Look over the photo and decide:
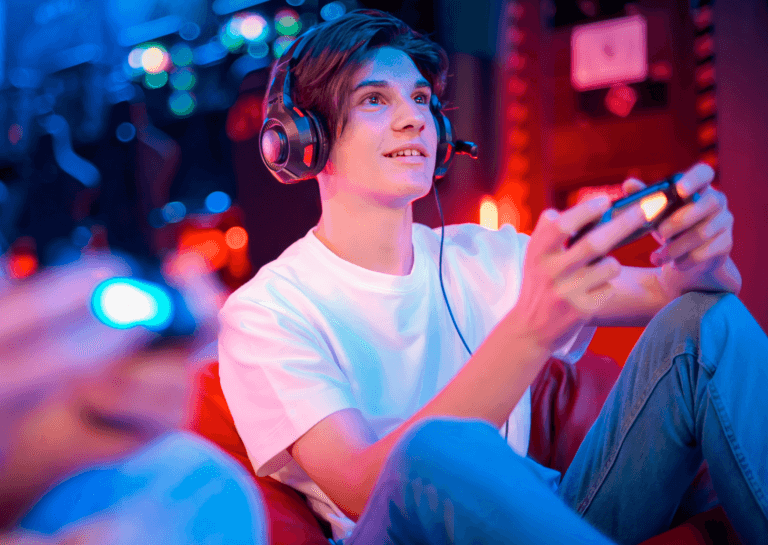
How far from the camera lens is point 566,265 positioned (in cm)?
69

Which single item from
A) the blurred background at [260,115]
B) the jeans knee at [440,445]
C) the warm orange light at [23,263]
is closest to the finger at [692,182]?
the jeans knee at [440,445]

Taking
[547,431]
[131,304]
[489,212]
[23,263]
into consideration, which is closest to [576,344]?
[547,431]

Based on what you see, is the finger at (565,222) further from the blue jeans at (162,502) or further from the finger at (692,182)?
the blue jeans at (162,502)

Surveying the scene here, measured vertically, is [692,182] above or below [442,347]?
above

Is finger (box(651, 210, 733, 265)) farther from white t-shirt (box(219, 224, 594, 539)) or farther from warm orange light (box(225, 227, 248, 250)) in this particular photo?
warm orange light (box(225, 227, 248, 250))

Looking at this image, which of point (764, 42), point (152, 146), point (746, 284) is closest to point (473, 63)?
point (764, 42)

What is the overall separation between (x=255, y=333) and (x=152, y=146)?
372cm

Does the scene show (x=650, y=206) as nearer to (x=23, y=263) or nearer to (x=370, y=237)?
(x=370, y=237)

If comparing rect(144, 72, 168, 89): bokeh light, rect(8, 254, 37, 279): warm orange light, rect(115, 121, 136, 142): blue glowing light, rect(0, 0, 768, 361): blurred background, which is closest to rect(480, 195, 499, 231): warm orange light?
rect(0, 0, 768, 361): blurred background

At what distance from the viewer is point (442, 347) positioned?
1.18 meters

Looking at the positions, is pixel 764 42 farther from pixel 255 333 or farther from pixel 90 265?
pixel 90 265

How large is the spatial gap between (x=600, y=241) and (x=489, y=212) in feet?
7.14

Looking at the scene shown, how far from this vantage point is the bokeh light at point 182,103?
4.14 m

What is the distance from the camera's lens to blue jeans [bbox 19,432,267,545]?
495mm
